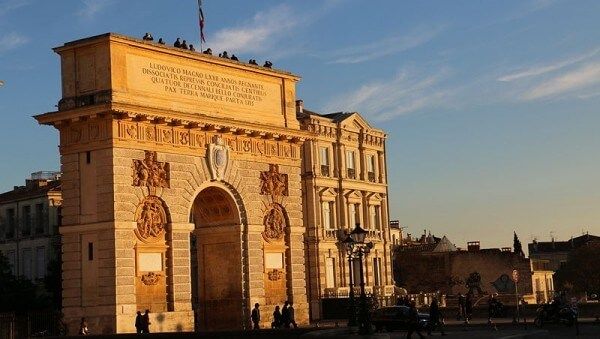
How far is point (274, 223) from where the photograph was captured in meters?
46.2

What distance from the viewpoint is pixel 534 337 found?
3225 centimetres

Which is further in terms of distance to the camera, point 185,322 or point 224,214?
point 224,214

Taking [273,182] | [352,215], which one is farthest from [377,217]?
[273,182]

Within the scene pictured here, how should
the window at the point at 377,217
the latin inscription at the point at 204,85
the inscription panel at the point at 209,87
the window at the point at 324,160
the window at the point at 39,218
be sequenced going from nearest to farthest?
the inscription panel at the point at 209,87
the latin inscription at the point at 204,85
the window at the point at 324,160
the window at the point at 39,218
the window at the point at 377,217

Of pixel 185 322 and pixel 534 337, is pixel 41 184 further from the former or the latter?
pixel 534 337

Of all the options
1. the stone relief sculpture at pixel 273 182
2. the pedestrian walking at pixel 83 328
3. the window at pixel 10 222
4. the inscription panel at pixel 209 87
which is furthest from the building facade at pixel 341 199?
the pedestrian walking at pixel 83 328

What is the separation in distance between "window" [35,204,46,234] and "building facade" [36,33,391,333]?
23.6m

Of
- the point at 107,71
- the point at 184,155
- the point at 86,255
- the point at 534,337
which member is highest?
the point at 107,71

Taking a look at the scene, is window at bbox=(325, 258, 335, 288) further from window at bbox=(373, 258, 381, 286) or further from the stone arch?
the stone arch

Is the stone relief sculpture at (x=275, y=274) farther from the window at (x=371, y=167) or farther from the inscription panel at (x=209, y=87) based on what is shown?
the window at (x=371, y=167)

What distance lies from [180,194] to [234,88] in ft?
18.3

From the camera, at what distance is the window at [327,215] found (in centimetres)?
6350

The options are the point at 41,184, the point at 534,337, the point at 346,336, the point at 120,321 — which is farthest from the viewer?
the point at 41,184

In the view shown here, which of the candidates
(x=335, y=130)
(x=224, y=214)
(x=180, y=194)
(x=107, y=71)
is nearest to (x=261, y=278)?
(x=224, y=214)
